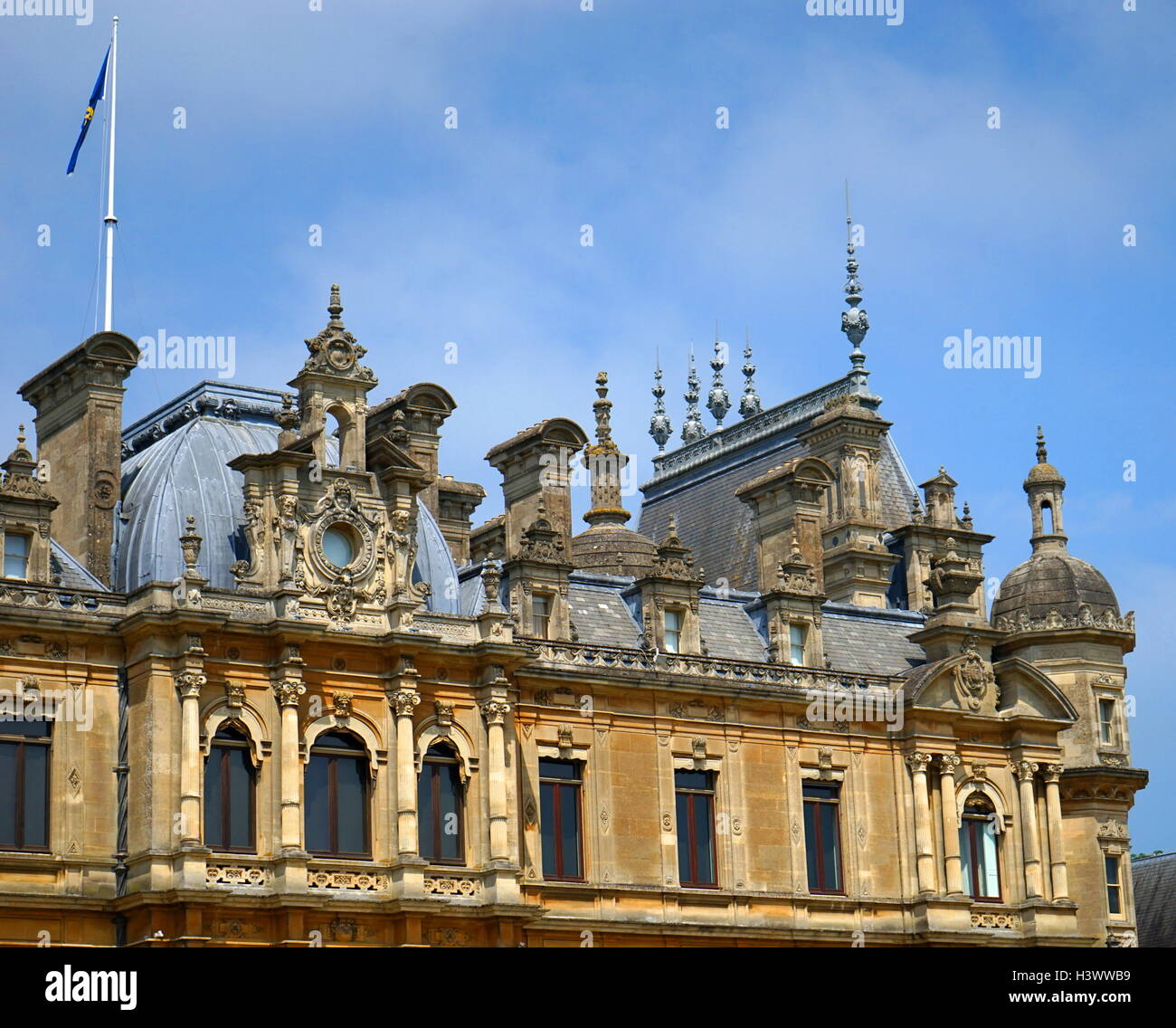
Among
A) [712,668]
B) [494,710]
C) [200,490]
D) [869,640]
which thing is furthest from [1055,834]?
[200,490]

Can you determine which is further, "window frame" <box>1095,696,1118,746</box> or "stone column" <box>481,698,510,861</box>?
"window frame" <box>1095,696,1118,746</box>

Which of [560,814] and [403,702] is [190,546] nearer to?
[403,702]

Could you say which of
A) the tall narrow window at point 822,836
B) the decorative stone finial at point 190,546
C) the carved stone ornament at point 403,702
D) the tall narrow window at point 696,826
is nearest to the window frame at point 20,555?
the decorative stone finial at point 190,546

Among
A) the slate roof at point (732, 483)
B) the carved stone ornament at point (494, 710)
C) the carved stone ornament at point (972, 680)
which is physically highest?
the slate roof at point (732, 483)

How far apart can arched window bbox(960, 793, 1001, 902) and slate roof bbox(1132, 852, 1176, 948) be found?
20.7 m

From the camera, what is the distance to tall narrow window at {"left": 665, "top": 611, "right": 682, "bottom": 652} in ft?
176

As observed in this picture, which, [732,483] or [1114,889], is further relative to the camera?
[732,483]

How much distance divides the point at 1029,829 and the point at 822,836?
5.54 m

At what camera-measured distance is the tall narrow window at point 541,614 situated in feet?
171

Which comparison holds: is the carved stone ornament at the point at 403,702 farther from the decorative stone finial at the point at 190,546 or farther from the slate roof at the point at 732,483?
the slate roof at the point at 732,483

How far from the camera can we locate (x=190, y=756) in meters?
43.9

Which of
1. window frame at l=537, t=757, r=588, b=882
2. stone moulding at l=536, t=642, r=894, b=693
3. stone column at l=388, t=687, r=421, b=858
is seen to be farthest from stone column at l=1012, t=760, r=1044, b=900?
stone column at l=388, t=687, r=421, b=858

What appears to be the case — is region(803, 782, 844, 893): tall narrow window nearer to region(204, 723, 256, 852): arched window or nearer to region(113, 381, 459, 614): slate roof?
region(113, 381, 459, 614): slate roof

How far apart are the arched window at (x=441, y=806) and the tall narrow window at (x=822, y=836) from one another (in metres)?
9.24
